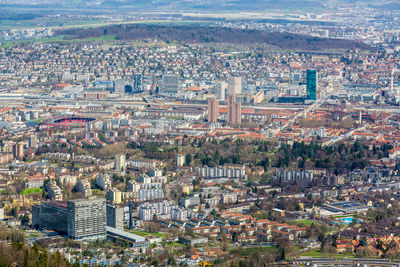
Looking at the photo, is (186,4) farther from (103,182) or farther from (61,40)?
(103,182)

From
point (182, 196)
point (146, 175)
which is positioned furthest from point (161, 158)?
point (182, 196)

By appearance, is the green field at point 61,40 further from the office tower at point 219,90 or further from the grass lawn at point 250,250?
the grass lawn at point 250,250

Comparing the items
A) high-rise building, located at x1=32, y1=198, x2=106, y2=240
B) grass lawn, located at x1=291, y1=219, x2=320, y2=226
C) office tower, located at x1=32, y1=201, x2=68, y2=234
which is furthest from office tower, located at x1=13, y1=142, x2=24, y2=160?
grass lawn, located at x1=291, y1=219, x2=320, y2=226

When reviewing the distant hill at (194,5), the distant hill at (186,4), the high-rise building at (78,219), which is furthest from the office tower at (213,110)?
the distant hill at (186,4)

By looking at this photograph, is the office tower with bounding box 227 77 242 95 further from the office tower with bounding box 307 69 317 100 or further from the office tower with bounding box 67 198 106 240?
the office tower with bounding box 67 198 106 240

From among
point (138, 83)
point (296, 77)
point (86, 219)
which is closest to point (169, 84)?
point (138, 83)

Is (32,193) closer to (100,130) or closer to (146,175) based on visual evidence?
(146,175)

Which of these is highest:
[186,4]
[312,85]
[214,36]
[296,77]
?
[312,85]
